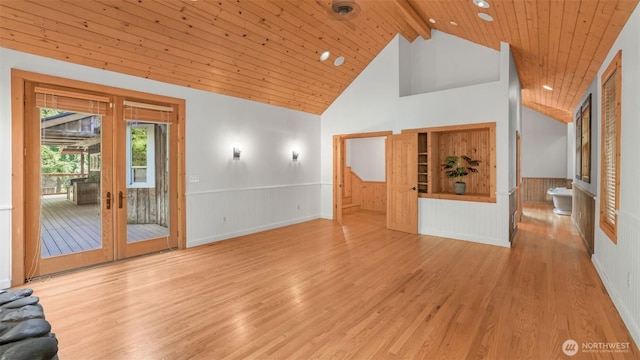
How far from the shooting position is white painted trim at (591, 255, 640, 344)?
7.94 feet

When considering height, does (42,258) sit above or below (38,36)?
below

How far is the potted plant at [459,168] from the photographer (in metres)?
5.93

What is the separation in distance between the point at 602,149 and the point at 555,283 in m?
1.74

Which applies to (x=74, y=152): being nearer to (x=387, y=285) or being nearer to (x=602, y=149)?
(x=387, y=285)

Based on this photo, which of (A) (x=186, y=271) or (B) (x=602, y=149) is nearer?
(B) (x=602, y=149)

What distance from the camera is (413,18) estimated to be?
5.33 m

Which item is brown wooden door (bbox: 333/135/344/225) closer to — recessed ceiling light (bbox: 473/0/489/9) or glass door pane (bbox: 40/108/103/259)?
recessed ceiling light (bbox: 473/0/489/9)

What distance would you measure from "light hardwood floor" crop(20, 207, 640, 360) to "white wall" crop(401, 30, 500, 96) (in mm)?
3406

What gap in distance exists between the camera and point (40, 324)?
1.77 metres

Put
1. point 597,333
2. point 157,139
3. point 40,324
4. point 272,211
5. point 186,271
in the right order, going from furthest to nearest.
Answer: point 272,211, point 157,139, point 186,271, point 597,333, point 40,324

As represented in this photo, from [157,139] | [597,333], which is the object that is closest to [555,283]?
[597,333]

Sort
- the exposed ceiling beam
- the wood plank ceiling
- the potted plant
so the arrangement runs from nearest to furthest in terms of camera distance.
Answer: the wood plank ceiling < the exposed ceiling beam < the potted plant

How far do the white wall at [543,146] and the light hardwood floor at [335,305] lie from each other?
21.0ft

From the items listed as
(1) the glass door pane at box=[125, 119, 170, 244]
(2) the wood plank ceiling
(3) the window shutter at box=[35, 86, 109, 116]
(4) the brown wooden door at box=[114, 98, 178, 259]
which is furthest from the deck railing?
(2) the wood plank ceiling
